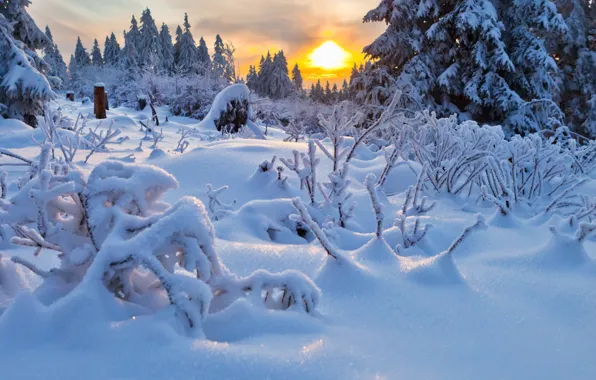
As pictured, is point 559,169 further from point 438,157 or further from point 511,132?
point 511,132

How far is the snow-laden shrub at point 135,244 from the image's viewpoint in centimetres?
93

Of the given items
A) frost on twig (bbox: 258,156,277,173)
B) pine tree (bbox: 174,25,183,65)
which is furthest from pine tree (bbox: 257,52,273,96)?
frost on twig (bbox: 258,156,277,173)

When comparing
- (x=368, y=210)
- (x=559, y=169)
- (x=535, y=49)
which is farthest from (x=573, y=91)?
(x=368, y=210)

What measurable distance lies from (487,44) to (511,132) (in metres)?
2.90

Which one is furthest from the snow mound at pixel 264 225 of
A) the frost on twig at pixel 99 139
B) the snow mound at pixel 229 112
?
the snow mound at pixel 229 112

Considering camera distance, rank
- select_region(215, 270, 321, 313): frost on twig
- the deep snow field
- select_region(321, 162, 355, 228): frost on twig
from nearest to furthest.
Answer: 1. the deep snow field
2. select_region(215, 270, 321, 313): frost on twig
3. select_region(321, 162, 355, 228): frost on twig

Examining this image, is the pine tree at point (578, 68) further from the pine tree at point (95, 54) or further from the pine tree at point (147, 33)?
the pine tree at point (95, 54)

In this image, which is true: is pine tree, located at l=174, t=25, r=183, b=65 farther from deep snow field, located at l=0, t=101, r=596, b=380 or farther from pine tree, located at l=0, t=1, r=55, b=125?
deep snow field, located at l=0, t=101, r=596, b=380

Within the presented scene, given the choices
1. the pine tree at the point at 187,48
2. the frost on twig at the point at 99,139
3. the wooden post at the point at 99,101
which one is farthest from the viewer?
the pine tree at the point at 187,48

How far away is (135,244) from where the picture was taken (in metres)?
0.93

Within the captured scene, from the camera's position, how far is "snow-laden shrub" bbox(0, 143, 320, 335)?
0.93 m

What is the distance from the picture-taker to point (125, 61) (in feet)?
149

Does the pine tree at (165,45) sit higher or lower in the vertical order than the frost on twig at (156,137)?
higher

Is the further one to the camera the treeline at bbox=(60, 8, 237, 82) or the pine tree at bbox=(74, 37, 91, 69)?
the pine tree at bbox=(74, 37, 91, 69)
